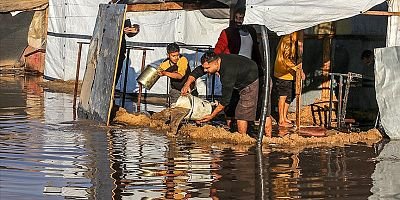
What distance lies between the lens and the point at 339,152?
14547mm

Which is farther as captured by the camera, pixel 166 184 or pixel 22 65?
pixel 22 65

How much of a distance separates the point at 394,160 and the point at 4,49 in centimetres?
2278

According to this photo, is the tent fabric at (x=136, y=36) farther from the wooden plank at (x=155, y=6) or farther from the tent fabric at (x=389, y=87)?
the tent fabric at (x=389, y=87)

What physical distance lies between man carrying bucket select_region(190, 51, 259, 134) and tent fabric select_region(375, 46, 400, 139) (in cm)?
209

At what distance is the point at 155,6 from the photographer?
22.9m

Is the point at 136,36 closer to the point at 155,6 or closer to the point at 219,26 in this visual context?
the point at 155,6

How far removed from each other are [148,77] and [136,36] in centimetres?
595

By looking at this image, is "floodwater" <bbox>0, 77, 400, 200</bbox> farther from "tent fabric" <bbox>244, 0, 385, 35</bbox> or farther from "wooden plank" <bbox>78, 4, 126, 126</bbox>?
"tent fabric" <bbox>244, 0, 385, 35</bbox>

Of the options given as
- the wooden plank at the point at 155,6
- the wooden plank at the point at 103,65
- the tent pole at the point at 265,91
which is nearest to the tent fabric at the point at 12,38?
the wooden plank at the point at 155,6

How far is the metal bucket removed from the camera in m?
18.1

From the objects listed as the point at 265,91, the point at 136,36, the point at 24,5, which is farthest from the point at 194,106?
the point at 24,5

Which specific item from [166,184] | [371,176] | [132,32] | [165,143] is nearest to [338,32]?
[132,32]

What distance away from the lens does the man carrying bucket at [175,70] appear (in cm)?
1698

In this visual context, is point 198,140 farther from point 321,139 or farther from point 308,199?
point 308,199
